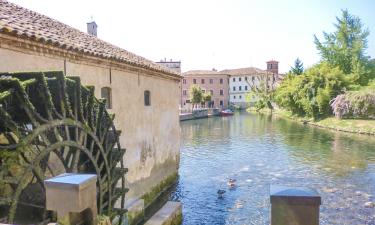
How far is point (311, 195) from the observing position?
2.54 m

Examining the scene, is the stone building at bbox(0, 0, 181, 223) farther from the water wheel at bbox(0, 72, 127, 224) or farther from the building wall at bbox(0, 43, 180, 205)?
the water wheel at bbox(0, 72, 127, 224)

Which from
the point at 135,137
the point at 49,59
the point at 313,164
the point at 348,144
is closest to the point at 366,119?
the point at 348,144

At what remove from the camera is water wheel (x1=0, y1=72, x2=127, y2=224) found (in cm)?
505

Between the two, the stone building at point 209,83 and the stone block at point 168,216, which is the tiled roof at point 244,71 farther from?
the stone block at point 168,216

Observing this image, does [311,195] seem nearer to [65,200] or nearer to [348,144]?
[65,200]

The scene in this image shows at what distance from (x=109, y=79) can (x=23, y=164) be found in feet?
14.6

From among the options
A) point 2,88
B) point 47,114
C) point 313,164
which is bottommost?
point 313,164

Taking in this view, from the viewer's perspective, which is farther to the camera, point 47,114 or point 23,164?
point 47,114

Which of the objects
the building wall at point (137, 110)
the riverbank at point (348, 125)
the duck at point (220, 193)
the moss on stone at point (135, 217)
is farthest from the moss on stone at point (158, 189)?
the riverbank at point (348, 125)

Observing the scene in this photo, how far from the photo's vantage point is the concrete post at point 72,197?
10.1ft

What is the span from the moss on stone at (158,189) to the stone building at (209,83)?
5257 cm

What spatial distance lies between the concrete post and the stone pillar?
168cm

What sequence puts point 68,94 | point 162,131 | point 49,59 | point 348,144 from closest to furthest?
point 68,94 < point 49,59 < point 162,131 < point 348,144

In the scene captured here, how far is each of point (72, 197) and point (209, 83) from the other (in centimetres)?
6672
